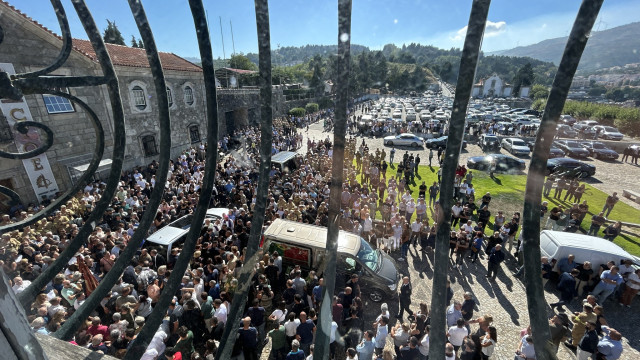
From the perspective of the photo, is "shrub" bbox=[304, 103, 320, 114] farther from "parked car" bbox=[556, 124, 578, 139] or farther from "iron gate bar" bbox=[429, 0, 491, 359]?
"iron gate bar" bbox=[429, 0, 491, 359]

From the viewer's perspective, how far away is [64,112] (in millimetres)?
15164

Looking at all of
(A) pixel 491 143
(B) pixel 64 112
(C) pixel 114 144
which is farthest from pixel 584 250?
(B) pixel 64 112

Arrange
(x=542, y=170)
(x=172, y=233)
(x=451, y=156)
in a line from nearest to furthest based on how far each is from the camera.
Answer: (x=542, y=170)
(x=451, y=156)
(x=172, y=233)

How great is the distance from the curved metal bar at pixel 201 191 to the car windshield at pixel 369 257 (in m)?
7.35

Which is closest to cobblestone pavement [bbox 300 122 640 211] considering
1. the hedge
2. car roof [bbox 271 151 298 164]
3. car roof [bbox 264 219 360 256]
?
car roof [bbox 271 151 298 164]

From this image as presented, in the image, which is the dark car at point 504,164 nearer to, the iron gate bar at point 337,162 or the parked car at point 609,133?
the parked car at point 609,133

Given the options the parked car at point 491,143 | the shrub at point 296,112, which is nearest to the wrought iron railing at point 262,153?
the parked car at point 491,143

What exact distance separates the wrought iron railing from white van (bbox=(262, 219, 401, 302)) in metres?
6.85

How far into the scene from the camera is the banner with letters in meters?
12.9

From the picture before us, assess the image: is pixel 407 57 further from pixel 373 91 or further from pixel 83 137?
pixel 83 137

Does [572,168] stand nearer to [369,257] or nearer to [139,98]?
[369,257]

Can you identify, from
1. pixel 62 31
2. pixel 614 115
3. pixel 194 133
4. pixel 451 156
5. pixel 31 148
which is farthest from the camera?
pixel 614 115

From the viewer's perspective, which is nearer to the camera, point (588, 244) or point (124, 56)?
point (588, 244)

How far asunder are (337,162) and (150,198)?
41.1 inches
